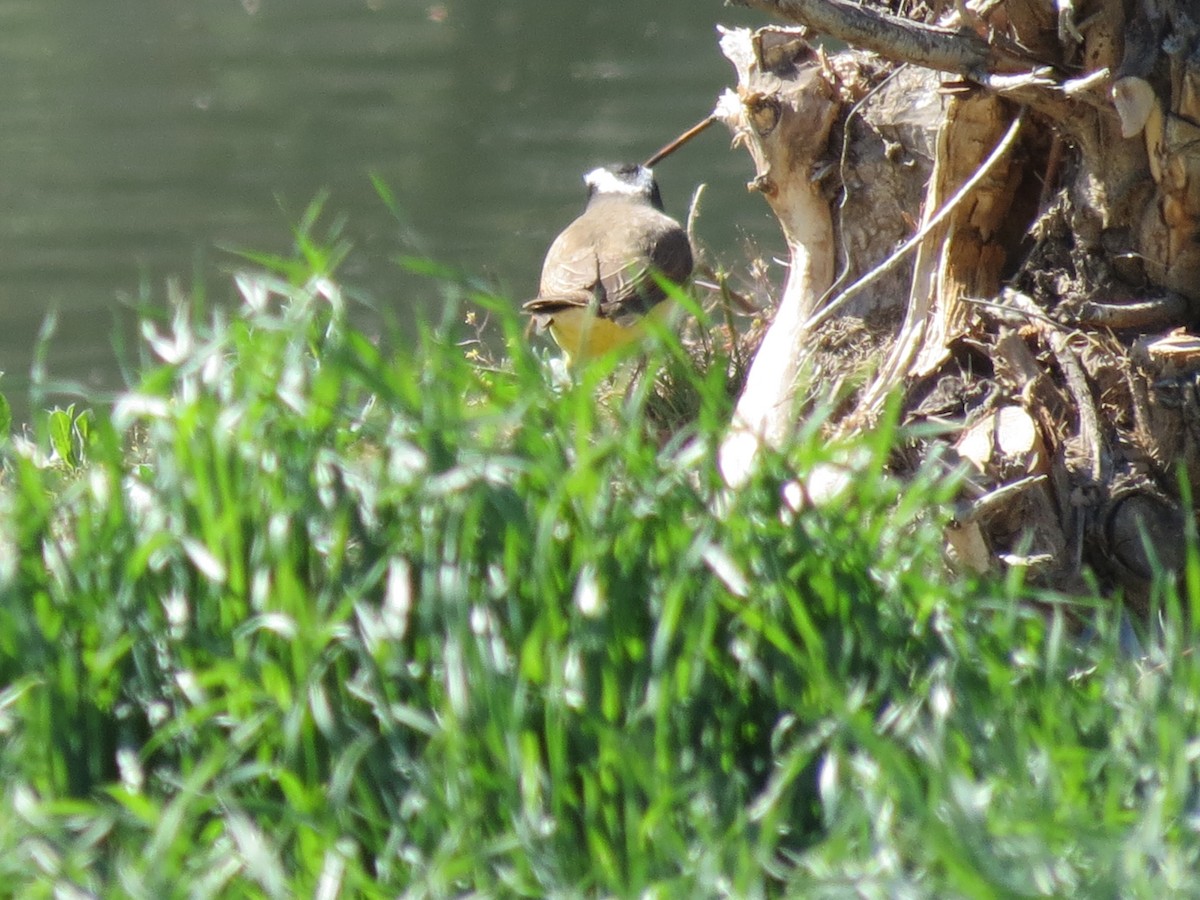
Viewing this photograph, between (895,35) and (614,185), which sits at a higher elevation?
(895,35)

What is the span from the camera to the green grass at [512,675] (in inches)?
87.4

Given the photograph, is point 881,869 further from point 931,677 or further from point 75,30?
point 75,30

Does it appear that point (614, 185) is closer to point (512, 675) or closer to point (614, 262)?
point (614, 262)

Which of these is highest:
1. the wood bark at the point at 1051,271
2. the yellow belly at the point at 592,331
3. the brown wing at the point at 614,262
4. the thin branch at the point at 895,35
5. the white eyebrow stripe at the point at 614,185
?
the thin branch at the point at 895,35

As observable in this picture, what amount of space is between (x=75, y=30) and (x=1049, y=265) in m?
12.9

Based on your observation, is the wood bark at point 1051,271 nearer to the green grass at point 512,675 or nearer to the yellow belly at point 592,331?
the green grass at point 512,675

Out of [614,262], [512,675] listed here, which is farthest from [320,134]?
[512,675]

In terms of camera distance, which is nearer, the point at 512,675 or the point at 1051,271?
the point at 512,675

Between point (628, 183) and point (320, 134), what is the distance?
5372mm

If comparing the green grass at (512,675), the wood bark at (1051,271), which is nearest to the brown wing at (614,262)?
the wood bark at (1051,271)

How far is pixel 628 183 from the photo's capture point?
8.38 metres

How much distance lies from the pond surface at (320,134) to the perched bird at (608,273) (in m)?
3.14

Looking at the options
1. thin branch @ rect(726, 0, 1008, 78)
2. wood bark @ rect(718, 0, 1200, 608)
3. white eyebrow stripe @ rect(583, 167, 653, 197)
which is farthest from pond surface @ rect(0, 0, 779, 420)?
thin branch @ rect(726, 0, 1008, 78)

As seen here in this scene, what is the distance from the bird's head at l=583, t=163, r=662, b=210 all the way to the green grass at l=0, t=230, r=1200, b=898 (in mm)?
5554
